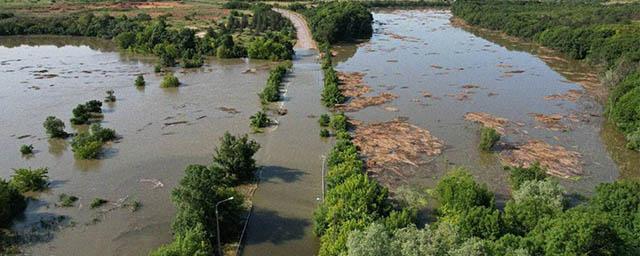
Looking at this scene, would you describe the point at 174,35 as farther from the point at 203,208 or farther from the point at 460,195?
the point at 460,195

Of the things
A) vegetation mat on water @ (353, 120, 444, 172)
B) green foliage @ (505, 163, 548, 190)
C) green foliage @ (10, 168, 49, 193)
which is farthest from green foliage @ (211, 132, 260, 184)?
green foliage @ (505, 163, 548, 190)

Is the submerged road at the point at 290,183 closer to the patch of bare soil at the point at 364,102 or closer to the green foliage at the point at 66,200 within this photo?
the patch of bare soil at the point at 364,102

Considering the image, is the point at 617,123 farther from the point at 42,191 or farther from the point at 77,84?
the point at 77,84

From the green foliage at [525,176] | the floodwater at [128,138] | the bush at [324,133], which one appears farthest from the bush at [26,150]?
the green foliage at [525,176]

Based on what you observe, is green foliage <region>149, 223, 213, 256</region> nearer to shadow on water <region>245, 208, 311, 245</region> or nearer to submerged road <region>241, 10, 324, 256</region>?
submerged road <region>241, 10, 324, 256</region>

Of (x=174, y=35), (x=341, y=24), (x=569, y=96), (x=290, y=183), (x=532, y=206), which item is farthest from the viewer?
(x=341, y=24)

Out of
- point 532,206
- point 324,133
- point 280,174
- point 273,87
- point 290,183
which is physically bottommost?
point 290,183

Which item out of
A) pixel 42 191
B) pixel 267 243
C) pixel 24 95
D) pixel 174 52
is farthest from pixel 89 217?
pixel 174 52

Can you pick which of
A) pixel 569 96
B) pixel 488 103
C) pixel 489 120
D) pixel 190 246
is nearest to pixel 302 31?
pixel 488 103

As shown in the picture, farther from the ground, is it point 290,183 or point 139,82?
point 139,82
